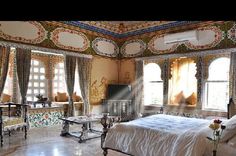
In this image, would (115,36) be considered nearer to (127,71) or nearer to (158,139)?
(127,71)

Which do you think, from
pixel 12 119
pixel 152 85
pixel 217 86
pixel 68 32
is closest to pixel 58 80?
pixel 68 32

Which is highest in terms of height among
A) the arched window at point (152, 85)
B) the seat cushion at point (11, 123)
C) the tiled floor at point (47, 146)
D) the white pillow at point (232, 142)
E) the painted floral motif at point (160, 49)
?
the painted floral motif at point (160, 49)

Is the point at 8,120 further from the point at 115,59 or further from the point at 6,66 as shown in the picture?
the point at 115,59

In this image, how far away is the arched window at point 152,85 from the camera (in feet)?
24.7

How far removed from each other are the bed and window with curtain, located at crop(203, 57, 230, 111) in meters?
2.90

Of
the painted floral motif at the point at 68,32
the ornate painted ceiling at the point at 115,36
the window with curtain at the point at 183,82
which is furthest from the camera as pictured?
the window with curtain at the point at 183,82

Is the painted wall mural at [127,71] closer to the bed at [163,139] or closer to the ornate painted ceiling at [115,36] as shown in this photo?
the ornate painted ceiling at [115,36]

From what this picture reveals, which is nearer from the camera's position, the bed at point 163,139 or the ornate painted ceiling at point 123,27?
the bed at point 163,139

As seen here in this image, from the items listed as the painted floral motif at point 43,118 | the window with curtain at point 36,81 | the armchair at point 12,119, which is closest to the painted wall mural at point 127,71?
the painted floral motif at point 43,118

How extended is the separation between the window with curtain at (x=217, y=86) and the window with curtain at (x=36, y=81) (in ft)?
17.6

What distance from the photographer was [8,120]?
488cm

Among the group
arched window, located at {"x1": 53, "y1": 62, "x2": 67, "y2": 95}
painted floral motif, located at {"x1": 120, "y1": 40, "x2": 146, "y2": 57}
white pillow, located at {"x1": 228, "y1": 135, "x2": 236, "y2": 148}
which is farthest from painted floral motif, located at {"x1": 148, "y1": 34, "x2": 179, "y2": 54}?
white pillow, located at {"x1": 228, "y1": 135, "x2": 236, "y2": 148}

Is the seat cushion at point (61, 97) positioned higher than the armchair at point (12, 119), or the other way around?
the seat cushion at point (61, 97)
